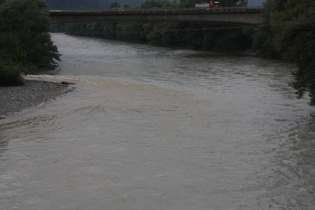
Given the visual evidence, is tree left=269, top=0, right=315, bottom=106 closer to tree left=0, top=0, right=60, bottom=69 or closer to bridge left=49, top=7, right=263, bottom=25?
tree left=0, top=0, right=60, bottom=69

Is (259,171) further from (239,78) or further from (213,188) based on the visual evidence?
(239,78)

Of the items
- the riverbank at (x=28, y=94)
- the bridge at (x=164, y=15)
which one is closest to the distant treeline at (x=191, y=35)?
the bridge at (x=164, y=15)

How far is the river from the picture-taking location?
12.9 meters

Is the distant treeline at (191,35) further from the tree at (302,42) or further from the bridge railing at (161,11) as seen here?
the tree at (302,42)

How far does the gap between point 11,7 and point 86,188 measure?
40.9 meters

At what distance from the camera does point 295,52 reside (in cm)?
2155

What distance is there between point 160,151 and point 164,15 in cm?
5268

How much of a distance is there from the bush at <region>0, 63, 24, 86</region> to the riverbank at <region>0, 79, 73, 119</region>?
71 cm

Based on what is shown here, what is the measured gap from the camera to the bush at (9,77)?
32031 millimetres

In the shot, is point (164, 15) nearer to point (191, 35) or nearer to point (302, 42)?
point (191, 35)

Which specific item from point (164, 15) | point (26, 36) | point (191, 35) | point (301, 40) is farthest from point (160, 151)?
point (191, 35)

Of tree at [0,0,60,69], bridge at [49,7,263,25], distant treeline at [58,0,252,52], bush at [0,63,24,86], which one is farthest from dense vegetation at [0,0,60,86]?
distant treeline at [58,0,252,52]

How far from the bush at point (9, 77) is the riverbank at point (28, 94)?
71 centimetres

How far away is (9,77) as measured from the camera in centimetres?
3219
